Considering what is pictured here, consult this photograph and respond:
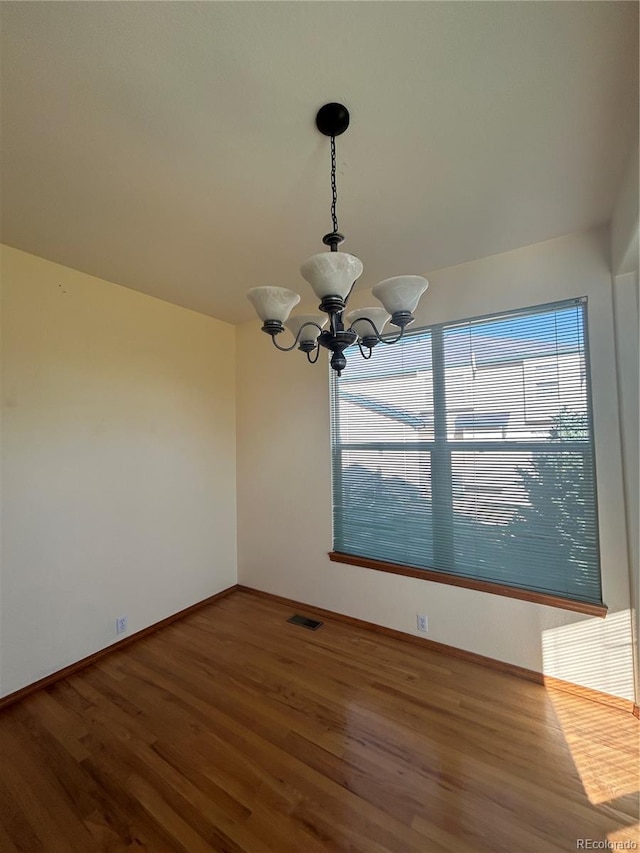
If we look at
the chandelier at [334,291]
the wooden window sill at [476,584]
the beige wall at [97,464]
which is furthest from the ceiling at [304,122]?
the wooden window sill at [476,584]

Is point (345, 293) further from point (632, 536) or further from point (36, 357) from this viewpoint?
point (36, 357)

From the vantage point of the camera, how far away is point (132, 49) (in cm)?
109

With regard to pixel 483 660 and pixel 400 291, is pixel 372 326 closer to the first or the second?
pixel 400 291

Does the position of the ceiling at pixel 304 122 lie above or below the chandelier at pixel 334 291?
above

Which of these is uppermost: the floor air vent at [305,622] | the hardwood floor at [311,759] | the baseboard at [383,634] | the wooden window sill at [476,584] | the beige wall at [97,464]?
the beige wall at [97,464]

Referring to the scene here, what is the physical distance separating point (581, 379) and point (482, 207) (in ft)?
3.79

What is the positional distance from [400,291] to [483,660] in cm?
241

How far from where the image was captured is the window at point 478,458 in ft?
6.86

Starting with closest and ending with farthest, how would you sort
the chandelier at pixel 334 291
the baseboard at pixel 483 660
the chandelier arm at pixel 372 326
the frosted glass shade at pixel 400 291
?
the chandelier at pixel 334 291, the frosted glass shade at pixel 400 291, the chandelier arm at pixel 372 326, the baseboard at pixel 483 660

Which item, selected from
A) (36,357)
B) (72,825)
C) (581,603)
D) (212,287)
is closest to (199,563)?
(72,825)

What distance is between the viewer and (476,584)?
232cm

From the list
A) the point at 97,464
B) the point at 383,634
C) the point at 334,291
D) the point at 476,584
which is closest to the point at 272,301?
the point at 334,291

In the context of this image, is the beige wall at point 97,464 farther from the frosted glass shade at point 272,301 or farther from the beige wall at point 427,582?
the frosted glass shade at point 272,301

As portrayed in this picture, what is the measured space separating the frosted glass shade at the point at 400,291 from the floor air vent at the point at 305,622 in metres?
2.55
